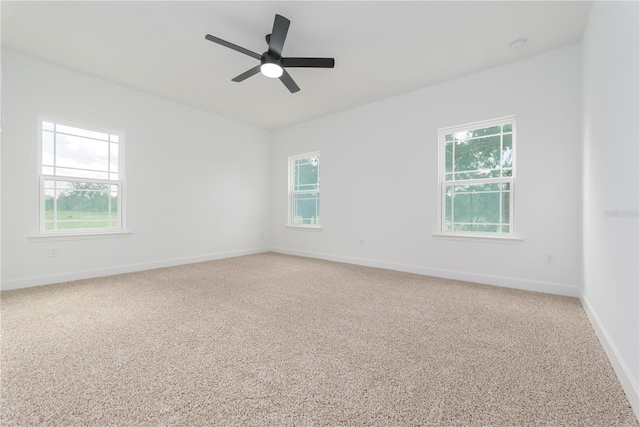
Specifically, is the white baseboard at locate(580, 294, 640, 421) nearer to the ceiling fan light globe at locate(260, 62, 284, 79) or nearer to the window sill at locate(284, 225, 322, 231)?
the ceiling fan light globe at locate(260, 62, 284, 79)

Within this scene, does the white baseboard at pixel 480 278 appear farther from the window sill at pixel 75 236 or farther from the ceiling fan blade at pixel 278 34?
the window sill at pixel 75 236

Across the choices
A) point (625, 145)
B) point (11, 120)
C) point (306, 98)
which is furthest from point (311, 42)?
point (11, 120)

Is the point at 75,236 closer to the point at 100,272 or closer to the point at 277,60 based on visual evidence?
the point at 100,272

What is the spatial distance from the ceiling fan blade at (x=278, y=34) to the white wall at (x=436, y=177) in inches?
89.5

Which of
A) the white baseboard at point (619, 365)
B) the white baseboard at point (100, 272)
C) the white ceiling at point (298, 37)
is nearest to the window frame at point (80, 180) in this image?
the white baseboard at point (100, 272)

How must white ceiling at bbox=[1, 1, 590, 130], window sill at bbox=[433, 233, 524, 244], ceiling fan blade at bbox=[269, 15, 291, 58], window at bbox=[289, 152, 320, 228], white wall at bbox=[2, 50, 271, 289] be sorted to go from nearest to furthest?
ceiling fan blade at bbox=[269, 15, 291, 58] < white ceiling at bbox=[1, 1, 590, 130] < white wall at bbox=[2, 50, 271, 289] < window sill at bbox=[433, 233, 524, 244] < window at bbox=[289, 152, 320, 228]

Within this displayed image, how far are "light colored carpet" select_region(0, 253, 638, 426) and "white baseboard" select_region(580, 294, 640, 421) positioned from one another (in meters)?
0.04

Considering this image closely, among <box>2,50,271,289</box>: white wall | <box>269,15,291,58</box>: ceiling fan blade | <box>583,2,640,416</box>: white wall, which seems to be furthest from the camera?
<box>2,50,271,289</box>: white wall

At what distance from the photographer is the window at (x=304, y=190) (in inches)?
212

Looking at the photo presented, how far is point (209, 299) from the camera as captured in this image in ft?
9.12

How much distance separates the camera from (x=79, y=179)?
3.59 meters

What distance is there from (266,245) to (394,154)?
3355 mm

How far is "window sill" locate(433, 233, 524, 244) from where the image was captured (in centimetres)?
322

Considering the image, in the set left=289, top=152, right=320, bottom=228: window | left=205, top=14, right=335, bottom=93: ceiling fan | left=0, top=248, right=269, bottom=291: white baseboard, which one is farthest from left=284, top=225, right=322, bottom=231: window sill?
left=205, top=14, right=335, bottom=93: ceiling fan
